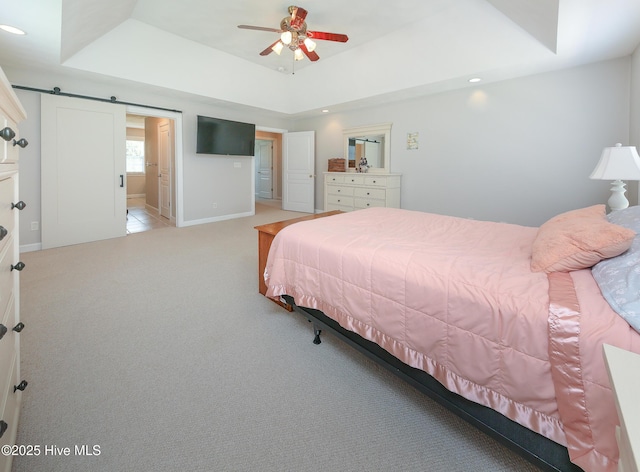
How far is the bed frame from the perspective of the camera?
1.01 meters

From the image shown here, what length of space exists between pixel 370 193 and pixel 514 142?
2313 millimetres

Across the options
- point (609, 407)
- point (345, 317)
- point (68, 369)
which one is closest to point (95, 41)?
point (68, 369)

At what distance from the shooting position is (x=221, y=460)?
122 centimetres

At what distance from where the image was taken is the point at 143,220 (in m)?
6.38

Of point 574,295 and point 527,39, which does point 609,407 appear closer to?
point 574,295

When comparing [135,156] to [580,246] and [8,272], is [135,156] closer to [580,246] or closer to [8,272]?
[8,272]

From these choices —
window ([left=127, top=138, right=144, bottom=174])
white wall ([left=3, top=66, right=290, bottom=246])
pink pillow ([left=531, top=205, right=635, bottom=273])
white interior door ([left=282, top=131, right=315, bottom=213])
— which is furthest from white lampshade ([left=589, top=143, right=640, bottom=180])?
window ([left=127, top=138, right=144, bottom=174])

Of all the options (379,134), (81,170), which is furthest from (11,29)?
(379,134)

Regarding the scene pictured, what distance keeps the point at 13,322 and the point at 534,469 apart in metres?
2.10

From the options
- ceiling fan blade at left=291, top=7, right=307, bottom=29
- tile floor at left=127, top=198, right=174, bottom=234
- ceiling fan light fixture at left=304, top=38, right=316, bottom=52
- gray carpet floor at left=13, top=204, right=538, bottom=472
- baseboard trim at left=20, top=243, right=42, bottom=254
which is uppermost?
ceiling fan blade at left=291, top=7, right=307, bottom=29

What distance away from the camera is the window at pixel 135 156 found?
984 cm

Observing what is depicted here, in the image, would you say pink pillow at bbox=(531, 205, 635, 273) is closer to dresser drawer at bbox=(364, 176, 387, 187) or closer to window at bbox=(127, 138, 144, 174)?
dresser drawer at bbox=(364, 176, 387, 187)

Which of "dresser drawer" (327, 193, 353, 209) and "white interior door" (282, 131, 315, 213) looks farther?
"white interior door" (282, 131, 315, 213)

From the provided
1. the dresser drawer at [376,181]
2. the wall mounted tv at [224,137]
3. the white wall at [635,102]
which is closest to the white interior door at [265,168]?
the wall mounted tv at [224,137]
